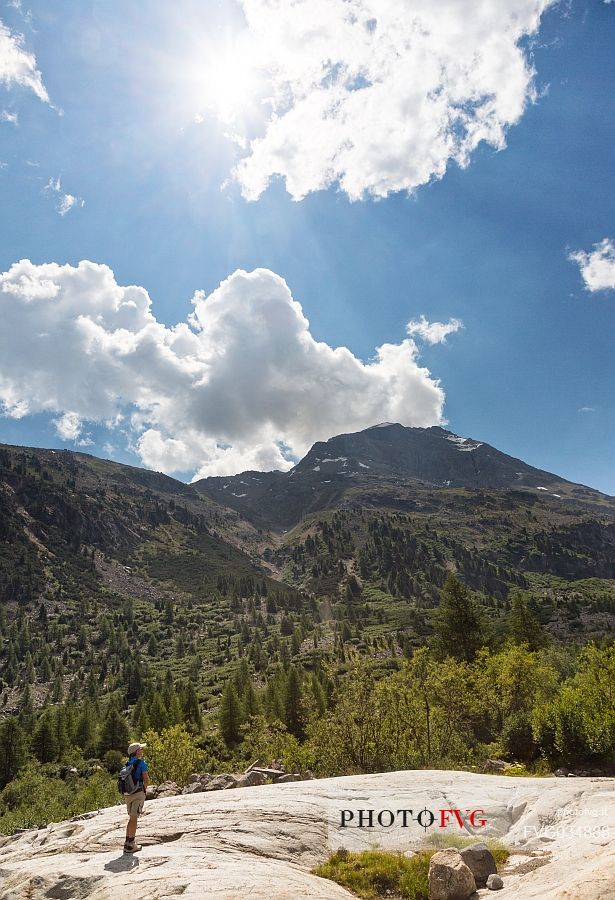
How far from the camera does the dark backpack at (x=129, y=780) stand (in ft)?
57.4

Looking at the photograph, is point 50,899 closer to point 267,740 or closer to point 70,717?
point 267,740

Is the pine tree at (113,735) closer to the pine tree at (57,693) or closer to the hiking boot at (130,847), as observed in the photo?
the pine tree at (57,693)

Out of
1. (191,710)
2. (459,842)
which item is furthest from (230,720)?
(459,842)

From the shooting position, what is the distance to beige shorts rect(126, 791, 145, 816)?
17061 millimetres

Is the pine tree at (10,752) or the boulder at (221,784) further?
the pine tree at (10,752)

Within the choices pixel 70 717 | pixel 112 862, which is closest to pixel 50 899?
pixel 112 862

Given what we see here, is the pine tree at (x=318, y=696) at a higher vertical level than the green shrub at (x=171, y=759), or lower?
lower

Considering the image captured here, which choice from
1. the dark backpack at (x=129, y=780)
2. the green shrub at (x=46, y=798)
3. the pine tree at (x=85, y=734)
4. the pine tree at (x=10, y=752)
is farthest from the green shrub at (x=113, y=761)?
the dark backpack at (x=129, y=780)

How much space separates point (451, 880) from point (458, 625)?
7454 centimetres

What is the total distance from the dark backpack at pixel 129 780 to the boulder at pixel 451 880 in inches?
440

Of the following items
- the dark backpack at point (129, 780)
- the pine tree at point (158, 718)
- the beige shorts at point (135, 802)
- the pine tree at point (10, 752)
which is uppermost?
the dark backpack at point (129, 780)

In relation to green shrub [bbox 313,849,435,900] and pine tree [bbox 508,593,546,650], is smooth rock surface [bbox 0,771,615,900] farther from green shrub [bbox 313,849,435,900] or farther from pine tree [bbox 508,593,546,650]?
pine tree [bbox 508,593,546,650]

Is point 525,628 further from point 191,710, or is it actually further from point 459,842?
point 459,842

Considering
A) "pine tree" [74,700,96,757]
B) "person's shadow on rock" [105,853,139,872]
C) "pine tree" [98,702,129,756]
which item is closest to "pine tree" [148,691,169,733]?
"pine tree" [98,702,129,756]
